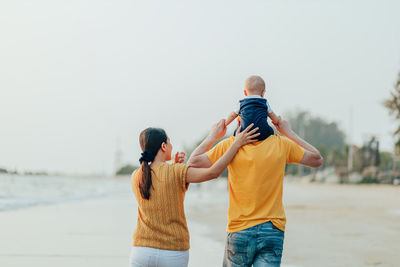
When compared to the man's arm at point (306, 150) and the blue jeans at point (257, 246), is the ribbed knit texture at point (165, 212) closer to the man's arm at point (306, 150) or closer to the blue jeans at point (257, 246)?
the blue jeans at point (257, 246)

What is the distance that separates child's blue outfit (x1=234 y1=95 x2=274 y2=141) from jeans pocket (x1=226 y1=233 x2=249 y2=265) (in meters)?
0.61

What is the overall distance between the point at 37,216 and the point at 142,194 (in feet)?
35.8

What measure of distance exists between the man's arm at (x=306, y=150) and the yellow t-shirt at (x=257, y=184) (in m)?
0.23

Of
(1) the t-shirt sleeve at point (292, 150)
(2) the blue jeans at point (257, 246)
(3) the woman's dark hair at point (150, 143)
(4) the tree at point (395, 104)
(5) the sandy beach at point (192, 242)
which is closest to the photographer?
(2) the blue jeans at point (257, 246)

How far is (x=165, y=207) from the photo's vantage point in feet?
10.5

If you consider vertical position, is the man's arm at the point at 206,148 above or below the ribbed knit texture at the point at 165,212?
above

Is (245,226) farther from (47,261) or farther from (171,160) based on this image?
(47,261)

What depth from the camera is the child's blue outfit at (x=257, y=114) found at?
10.7 feet

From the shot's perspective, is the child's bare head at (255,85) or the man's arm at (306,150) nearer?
the child's bare head at (255,85)

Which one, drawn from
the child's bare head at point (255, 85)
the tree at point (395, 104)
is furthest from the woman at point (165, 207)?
the tree at point (395, 104)

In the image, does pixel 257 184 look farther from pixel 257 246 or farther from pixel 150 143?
pixel 150 143

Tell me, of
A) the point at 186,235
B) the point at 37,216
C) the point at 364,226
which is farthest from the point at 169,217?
the point at 37,216

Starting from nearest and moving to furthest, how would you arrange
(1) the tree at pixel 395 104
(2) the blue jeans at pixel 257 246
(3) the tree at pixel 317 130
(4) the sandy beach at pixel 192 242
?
(2) the blue jeans at pixel 257 246 < (4) the sandy beach at pixel 192 242 < (1) the tree at pixel 395 104 < (3) the tree at pixel 317 130

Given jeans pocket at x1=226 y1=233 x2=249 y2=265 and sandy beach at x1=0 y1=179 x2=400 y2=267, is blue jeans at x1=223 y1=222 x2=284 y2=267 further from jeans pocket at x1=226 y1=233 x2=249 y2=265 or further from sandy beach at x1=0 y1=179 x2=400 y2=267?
sandy beach at x1=0 y1=179 x2=400 y2=267
